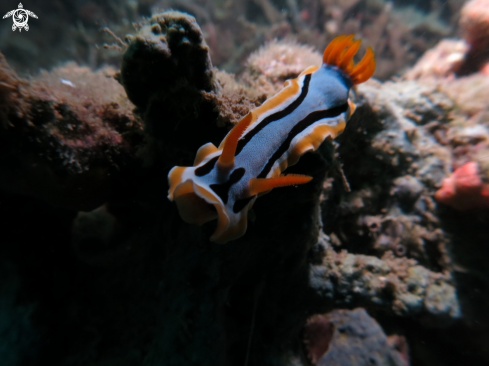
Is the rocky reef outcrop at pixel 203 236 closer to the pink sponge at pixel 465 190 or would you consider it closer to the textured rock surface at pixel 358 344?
the textured rock surface at pixel 358 344

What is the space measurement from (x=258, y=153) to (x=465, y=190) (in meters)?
3.09

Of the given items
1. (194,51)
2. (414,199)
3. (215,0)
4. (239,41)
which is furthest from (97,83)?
(215,0)

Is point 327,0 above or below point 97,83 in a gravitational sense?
above

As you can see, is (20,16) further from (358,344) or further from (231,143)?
(358,344)

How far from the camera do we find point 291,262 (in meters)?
2.82

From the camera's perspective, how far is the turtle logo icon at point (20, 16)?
10156 millimetres

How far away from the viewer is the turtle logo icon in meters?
10.2

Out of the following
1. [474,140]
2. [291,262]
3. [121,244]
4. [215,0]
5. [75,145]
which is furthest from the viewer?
[215,0]

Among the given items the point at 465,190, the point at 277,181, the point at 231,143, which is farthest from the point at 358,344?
the point at 231,143

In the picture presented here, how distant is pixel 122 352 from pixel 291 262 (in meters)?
2.36

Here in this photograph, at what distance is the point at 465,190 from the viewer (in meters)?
3.12

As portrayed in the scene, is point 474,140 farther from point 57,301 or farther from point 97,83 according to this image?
point 57,301

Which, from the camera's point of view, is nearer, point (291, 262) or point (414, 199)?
point (291, 262)

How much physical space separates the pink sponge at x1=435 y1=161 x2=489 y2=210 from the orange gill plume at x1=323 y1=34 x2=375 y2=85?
206cm
